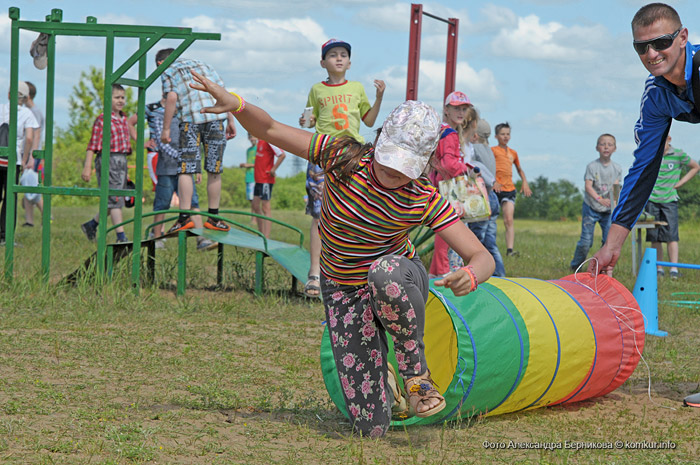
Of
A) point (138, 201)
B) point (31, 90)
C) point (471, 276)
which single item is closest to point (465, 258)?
point (471, 276)

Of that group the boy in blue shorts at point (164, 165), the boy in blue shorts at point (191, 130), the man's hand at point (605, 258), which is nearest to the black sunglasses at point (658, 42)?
the man's hand at point (605, 258)

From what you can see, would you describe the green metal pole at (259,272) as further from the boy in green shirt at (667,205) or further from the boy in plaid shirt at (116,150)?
the boy in green shirt at (667,205)

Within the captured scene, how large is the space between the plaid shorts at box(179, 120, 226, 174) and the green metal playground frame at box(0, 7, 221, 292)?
92 cm

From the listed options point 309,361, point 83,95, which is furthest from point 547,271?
point 83,95

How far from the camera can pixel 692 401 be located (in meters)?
4.22

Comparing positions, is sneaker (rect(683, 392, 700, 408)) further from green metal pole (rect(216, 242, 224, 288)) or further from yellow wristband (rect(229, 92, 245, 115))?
green metal pole (rect(216, 242, 224, 288))

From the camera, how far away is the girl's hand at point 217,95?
123 inches

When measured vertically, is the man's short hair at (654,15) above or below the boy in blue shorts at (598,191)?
above

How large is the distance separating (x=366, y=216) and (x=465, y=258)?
423mm

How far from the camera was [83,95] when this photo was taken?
36781 mm

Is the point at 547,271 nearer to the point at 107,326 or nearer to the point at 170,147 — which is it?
the point at 170,147

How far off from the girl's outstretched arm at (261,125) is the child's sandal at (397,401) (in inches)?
41.9

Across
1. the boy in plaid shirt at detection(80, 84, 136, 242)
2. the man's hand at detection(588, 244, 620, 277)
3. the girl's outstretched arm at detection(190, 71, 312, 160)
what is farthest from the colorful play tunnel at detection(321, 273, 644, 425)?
the boy in plaid shirt at detection(80, 84, 136, 242)

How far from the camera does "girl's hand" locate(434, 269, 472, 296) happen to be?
9.39 feet
